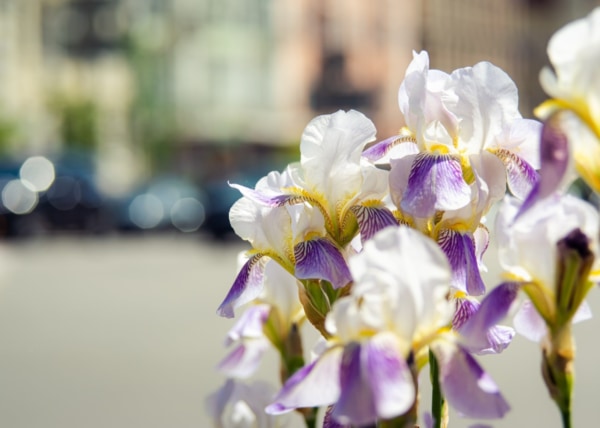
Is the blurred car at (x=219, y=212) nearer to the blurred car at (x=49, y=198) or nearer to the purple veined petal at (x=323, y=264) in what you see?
the blurred car at (x=49, y=198)

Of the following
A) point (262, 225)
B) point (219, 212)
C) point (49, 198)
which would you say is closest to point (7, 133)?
point (49, 198)

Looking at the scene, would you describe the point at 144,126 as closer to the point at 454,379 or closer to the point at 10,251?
the point at 10,251

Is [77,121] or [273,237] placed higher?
[273,237]

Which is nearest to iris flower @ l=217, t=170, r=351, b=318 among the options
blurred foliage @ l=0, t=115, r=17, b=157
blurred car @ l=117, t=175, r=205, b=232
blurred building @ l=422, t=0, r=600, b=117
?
blurred car @ l=117, t=175, r=205, b=232

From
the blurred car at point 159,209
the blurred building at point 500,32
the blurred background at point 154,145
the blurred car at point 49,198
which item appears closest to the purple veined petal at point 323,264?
the blurred background at point 154,145

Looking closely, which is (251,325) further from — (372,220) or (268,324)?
(372,220)

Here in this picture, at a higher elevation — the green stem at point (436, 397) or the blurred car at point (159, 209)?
the green stem at point (436, 397)
